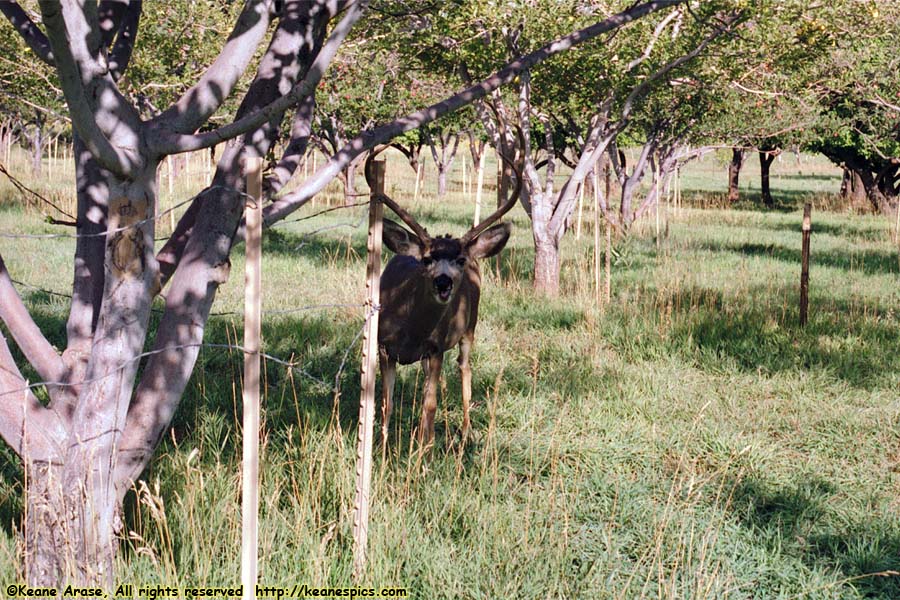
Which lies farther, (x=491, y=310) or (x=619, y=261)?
(x=619, y=261)

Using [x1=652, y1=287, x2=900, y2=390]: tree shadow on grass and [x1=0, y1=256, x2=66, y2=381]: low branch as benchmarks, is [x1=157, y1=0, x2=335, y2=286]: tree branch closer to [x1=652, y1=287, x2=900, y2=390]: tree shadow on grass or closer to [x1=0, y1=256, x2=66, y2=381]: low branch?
[x1=0, y1=256, x2=66, y2=381]: low branch

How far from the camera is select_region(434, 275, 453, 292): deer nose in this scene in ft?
17.2

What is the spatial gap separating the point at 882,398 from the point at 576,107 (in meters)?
8.00

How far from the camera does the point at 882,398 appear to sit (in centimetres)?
668

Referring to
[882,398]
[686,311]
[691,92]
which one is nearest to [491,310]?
[686,311]

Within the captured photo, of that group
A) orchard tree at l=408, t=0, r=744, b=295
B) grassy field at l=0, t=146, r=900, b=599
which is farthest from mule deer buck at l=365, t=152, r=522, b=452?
orchard tree at l=408, t=0, r=744, b=295

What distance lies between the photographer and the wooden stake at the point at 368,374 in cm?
348

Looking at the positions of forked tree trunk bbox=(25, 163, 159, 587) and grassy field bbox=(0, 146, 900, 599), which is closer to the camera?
forked tree trunk bbox=(25, 163, 159, 587)

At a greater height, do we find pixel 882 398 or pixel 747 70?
pixel 747 70

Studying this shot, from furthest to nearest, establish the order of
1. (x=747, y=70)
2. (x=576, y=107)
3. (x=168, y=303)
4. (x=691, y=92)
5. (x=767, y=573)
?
1. (x=691, y=92)
2. (x=576, y=107)
3. (x=747, y=70)
4. (x=767, y=573)
5. (x=168, y=303)

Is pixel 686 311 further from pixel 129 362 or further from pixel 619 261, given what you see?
pixel 129 362

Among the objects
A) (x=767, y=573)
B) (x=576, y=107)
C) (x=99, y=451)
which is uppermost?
(x=576, y=107)

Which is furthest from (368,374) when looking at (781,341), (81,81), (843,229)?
(843,229)

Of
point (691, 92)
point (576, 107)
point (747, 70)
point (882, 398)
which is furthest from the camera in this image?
point (691, 92)
